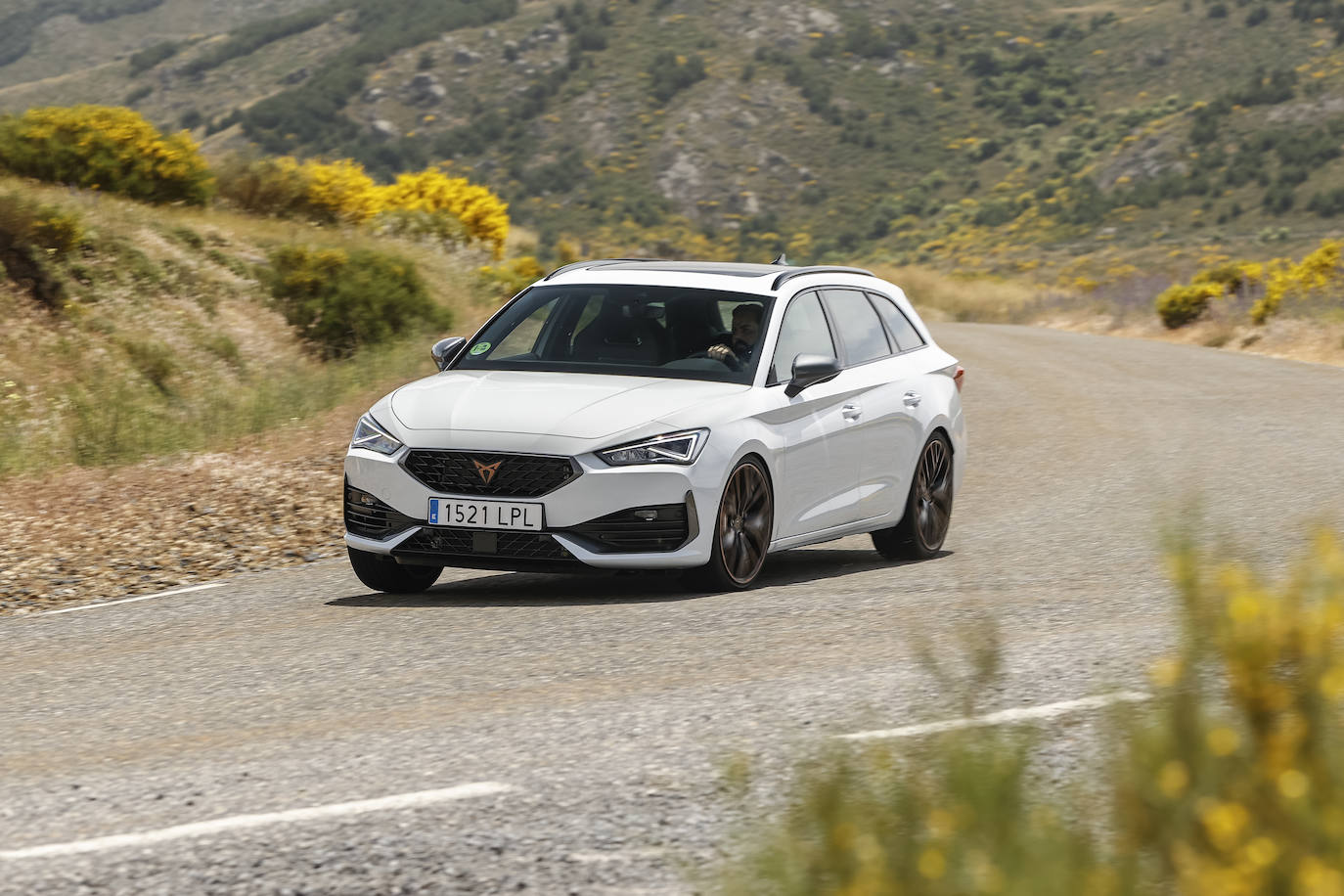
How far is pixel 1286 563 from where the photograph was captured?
9367 mm

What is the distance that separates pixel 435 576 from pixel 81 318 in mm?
13668

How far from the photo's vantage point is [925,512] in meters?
11.0

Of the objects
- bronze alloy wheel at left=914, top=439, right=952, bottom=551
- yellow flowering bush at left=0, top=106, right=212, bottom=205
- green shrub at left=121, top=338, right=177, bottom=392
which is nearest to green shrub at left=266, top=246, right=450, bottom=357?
green shrub at left=121, top=338, right=177, bottom=392

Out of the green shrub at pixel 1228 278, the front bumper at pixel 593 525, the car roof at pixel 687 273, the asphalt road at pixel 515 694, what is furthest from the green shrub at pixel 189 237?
the green shrub at pixel 1228 278

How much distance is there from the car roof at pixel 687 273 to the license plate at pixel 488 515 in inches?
74.8

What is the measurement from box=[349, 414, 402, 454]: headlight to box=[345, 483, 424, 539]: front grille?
0.77 feet

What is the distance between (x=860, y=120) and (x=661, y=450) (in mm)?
91741

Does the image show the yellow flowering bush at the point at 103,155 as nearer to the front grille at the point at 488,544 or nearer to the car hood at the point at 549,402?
the car hood at the point at 549,402

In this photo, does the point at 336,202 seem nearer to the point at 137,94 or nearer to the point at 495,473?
the point at 495,473

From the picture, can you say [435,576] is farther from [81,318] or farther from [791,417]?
[81,318]

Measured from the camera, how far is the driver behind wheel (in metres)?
9.74

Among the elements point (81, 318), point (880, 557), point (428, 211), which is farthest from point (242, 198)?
point (880, 557)

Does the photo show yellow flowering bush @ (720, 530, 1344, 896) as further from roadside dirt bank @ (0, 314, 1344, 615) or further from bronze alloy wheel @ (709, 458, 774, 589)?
roadside dirt bank @ (0, 314, 1344, 615)

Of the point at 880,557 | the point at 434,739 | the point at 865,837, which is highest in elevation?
the point at 865,837
